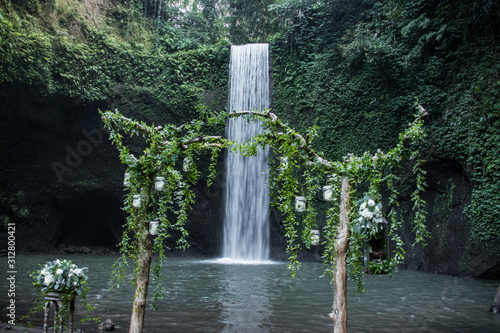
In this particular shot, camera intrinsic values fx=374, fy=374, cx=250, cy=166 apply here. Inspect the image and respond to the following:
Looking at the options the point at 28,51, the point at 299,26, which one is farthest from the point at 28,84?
the point at 299,26

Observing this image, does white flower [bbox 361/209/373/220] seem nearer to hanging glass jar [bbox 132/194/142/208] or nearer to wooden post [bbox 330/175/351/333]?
wooden post [bbox 330/175/351/333]

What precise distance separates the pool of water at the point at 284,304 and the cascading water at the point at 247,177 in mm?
6109

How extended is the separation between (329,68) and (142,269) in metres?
15.7

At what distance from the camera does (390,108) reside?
15.8 m

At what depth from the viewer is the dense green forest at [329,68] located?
12.9 m

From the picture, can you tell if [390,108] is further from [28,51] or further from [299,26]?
[28,51]

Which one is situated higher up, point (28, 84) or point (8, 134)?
point (28, 84)

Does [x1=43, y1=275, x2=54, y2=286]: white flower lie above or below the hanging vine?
below

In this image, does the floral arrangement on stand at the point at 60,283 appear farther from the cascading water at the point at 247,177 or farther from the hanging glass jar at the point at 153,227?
the cascading water at the point at 247,177

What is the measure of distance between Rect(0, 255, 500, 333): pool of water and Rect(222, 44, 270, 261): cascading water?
6.11 metres

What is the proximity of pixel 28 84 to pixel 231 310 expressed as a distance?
13.7 metres

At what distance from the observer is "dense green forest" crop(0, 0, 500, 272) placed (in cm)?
1292

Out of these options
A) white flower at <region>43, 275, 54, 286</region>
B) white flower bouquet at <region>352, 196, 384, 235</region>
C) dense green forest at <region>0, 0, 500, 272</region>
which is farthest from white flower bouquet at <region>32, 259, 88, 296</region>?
dense green forest at <region>0, 0, 500, 272</region>

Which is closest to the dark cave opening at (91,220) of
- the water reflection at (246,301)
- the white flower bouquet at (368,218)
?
the water reflection at (246,301)
